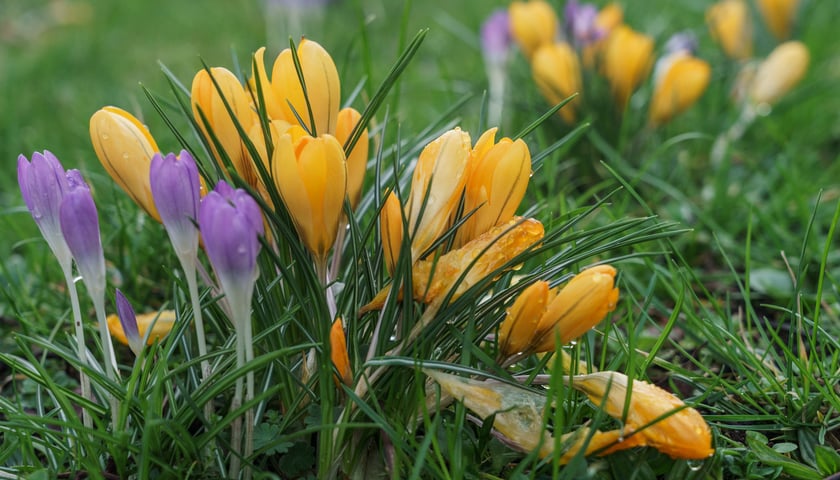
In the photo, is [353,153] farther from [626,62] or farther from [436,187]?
[626,62]

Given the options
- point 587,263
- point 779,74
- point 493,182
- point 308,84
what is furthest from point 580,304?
point 779,74

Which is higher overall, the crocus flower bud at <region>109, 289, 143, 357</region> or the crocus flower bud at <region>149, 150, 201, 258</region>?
the crocus flower bud at <region>149, 150, 201, 258</region>

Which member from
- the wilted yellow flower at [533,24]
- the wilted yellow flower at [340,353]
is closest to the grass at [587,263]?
the wilted yellow flower at [340,353]

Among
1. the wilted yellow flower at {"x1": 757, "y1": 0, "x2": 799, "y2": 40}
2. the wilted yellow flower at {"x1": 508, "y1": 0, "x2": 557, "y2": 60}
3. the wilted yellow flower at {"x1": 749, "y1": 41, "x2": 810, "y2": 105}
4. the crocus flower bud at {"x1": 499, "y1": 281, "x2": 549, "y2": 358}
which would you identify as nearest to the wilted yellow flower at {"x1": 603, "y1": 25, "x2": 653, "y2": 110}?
the wilted yellow flower at {"x1": 508, "y1": 0, "x2": 557, "y2": 60}

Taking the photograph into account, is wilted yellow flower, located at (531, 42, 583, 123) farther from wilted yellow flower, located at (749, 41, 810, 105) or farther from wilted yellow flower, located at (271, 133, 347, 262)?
wilted yellow flower, located at (271, 133, 347, 262)

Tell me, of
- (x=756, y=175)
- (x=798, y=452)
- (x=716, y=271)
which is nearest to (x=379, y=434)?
(x=798, y=452)

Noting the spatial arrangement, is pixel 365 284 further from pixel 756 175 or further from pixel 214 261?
pixel 756 175
